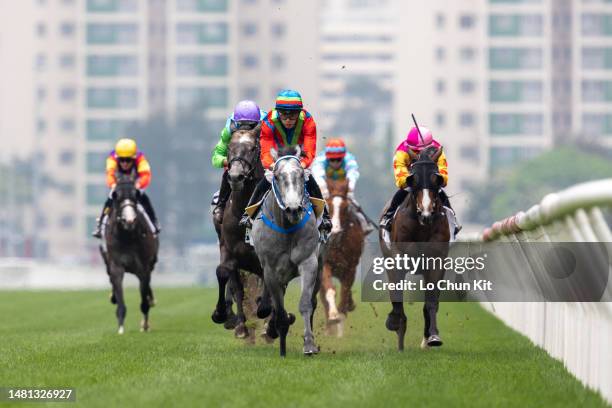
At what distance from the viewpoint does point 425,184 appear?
15672 mm

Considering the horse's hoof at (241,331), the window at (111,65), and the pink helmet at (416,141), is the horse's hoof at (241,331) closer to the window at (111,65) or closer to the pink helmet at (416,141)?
the pink helmet at (416,141)

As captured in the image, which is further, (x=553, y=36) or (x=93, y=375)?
(x=553, y=36)

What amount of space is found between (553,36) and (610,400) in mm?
138310

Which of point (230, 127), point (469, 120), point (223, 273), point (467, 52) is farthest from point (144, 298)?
point (467, 52)

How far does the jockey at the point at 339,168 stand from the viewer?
20.9 metres

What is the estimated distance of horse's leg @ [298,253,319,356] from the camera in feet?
46.9

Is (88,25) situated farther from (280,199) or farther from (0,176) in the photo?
(280,199)

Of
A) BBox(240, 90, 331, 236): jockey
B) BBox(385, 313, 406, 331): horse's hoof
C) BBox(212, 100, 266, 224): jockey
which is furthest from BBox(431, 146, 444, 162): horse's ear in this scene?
BBox(212, 100, 266, 224): jockey

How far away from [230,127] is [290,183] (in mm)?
2592

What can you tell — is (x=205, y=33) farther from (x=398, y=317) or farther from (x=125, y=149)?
(x=398, y=317)

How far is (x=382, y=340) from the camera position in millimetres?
17844

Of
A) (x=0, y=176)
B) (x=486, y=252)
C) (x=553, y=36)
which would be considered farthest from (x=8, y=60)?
(x=486, y=252)

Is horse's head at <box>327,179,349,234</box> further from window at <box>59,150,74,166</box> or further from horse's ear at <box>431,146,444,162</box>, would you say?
window at <box>59,150,74,166</box>

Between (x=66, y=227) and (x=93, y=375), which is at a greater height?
(x=93, y=375)
